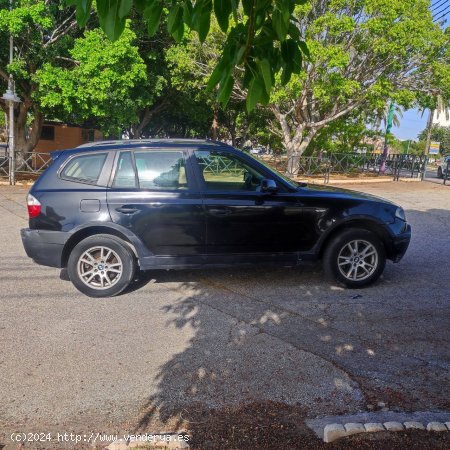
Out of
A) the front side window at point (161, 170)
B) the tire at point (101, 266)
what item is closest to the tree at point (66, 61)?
the front side window at point (161, 170)

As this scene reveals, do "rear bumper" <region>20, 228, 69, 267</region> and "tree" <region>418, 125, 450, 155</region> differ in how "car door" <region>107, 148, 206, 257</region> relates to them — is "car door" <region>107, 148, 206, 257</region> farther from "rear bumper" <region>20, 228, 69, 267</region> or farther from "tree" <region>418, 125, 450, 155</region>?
"tree" <region>418, 125, 450, 155</region>

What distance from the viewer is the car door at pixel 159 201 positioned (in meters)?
5.13

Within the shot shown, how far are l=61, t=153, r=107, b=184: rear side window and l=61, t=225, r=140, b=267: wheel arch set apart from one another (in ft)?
1.85

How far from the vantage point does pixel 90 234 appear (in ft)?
17.0

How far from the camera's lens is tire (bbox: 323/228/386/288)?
18.0 feet

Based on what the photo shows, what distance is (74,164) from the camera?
209 inches

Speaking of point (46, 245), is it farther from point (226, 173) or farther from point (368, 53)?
point (368, 53)

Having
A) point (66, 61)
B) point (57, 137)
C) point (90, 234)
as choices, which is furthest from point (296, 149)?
point (90, 234)

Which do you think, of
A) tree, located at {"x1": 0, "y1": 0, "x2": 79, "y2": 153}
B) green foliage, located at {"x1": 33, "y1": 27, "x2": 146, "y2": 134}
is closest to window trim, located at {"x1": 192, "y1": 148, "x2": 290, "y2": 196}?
tree, located at {"x1": 0, "y1": 0, "x2": 79, "y2": 153}

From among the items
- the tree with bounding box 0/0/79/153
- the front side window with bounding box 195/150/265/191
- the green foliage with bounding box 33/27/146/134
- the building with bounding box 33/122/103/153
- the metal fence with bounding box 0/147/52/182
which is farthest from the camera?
the building with bounding box 33/122/103/153

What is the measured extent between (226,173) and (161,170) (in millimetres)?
783

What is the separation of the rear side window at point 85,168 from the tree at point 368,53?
36.4 ft

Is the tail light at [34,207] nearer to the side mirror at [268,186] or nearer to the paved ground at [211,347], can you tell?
the paved ground at [211,347]

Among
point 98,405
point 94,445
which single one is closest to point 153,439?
point 94,445
